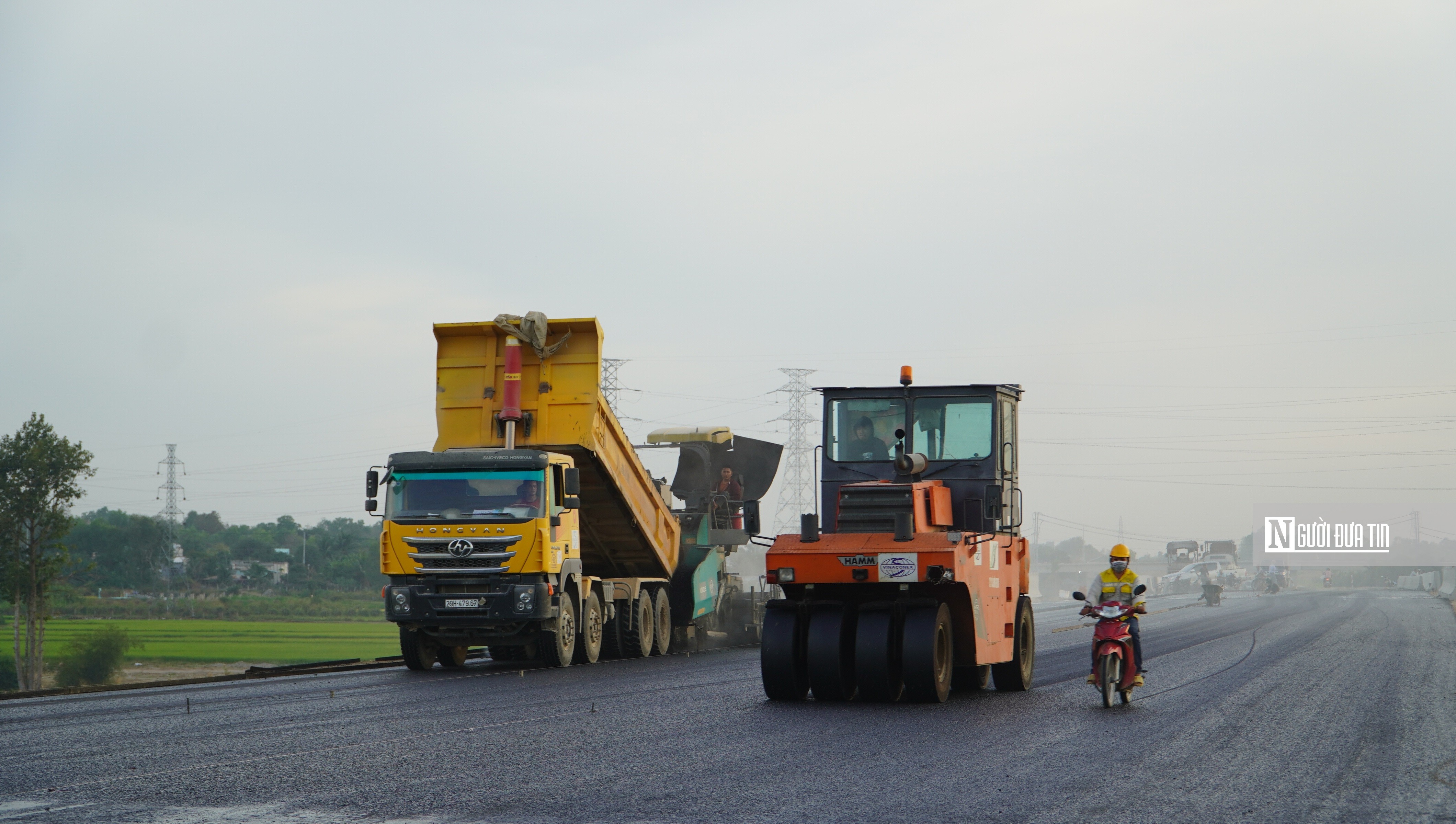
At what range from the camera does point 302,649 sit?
224 feet

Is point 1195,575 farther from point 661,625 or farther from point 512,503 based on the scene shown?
point 512,503

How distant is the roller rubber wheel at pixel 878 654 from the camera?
12.8m

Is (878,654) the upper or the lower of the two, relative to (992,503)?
lower

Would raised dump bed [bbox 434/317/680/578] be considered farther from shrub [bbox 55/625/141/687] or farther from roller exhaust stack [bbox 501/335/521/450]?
shrub [bbox 55/625/141/687]

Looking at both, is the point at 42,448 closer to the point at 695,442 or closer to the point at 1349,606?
the point at 695,442

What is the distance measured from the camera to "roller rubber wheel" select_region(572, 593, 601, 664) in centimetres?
1955

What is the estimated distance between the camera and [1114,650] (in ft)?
42.1

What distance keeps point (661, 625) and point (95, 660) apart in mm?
45822

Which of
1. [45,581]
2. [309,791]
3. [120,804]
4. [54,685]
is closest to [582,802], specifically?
[309,791]

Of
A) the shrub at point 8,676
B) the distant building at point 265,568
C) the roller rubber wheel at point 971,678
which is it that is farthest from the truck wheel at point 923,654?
the distant building at point 265,568

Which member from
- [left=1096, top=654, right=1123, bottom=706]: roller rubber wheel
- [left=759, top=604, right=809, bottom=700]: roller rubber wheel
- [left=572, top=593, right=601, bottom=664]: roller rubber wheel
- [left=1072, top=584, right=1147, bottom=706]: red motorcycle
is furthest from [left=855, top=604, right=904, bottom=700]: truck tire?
[left=572, top=593, right=601, bottom=664]: roller rubber wheel

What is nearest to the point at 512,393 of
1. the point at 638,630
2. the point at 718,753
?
the point at 638,630

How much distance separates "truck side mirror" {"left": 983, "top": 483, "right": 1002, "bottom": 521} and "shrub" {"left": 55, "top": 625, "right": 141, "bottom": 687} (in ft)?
176

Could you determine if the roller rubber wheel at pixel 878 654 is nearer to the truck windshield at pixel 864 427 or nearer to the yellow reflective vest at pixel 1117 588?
the truck windshield at pixel 864 427
